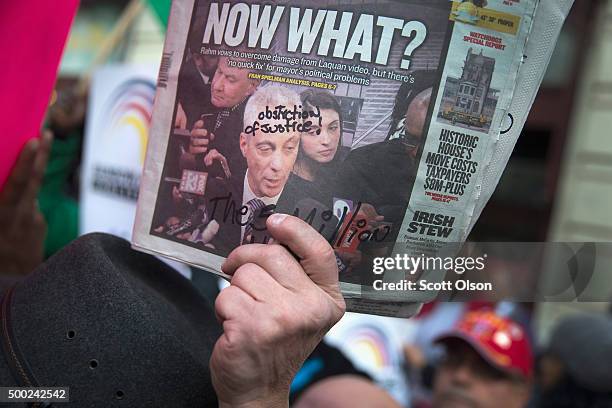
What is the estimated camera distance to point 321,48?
2.56 ft

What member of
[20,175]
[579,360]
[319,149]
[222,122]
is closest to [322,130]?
[319,149]

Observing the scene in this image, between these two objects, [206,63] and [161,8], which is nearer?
[206,63]

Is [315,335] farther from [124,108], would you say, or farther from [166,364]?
[124,108]

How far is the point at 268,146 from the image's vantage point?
2.64 feet

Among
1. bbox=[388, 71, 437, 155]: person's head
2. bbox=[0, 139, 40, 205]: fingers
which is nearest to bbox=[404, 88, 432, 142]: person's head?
bbox=[388, 71, 437, 155]: person's head

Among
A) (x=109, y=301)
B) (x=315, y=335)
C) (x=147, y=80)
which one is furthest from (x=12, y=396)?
(x=147, y=80)

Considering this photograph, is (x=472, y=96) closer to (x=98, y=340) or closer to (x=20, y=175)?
(x=98, y=340)

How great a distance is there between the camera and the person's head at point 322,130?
0.78 metres

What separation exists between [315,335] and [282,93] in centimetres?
30

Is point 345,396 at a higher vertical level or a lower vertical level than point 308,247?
lower

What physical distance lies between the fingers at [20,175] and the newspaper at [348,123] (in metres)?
0.52

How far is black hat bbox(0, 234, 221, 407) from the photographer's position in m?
0.89

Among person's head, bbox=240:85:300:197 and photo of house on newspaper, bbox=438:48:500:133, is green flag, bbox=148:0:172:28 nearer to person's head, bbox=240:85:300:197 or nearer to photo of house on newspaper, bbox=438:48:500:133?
person's head, bbox=240:85:300:197

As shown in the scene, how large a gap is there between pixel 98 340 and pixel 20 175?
0.57 meters
